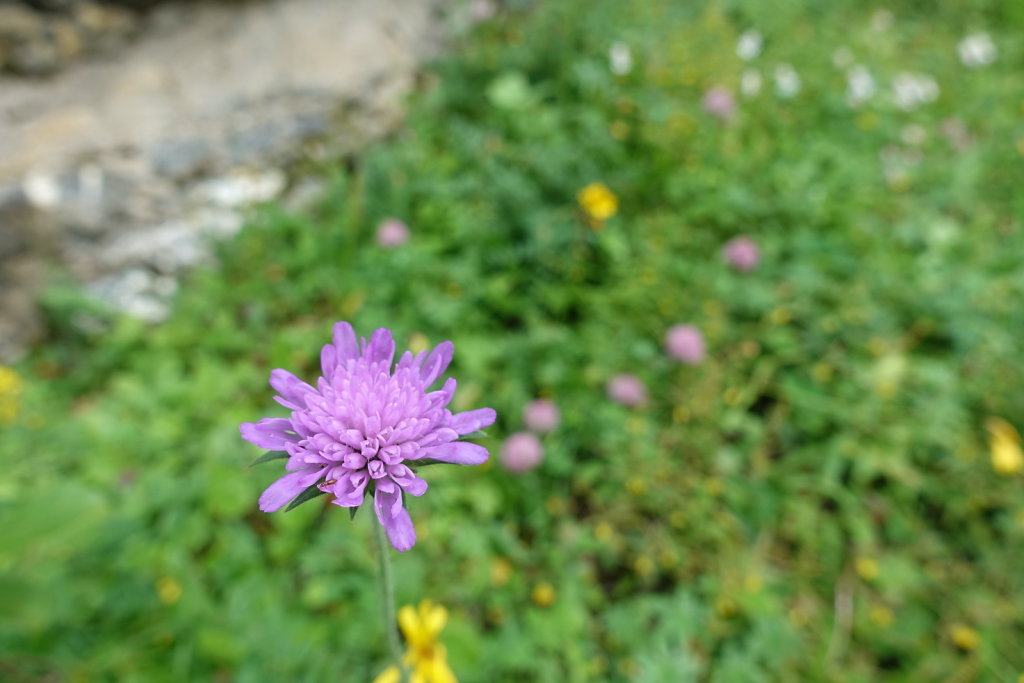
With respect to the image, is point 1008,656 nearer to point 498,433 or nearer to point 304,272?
point 498,433

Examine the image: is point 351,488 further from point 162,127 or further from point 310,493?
point 162,127

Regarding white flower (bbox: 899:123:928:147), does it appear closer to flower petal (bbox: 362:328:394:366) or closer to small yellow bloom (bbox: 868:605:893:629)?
small yellow bloom (bbox: 868:605:893:629)

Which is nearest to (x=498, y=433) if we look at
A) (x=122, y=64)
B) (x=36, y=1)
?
(x=122, y=64)

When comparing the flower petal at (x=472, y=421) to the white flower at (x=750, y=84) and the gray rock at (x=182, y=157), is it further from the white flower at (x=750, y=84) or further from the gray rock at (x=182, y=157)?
the white flower at (x=750, y=84)

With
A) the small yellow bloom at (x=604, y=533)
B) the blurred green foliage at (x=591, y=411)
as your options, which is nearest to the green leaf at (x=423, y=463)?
the blurred green foliage at (x=591, y=411)

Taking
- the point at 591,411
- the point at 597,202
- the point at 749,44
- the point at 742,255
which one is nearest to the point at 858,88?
the point at 749,44

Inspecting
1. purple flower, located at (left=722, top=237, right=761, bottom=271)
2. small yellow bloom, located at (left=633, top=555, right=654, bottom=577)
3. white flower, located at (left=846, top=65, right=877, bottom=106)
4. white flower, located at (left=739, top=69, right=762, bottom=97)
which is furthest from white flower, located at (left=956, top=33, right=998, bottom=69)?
small yellow bloom, located at (left=633, top=555, right=654, bottom=577)
